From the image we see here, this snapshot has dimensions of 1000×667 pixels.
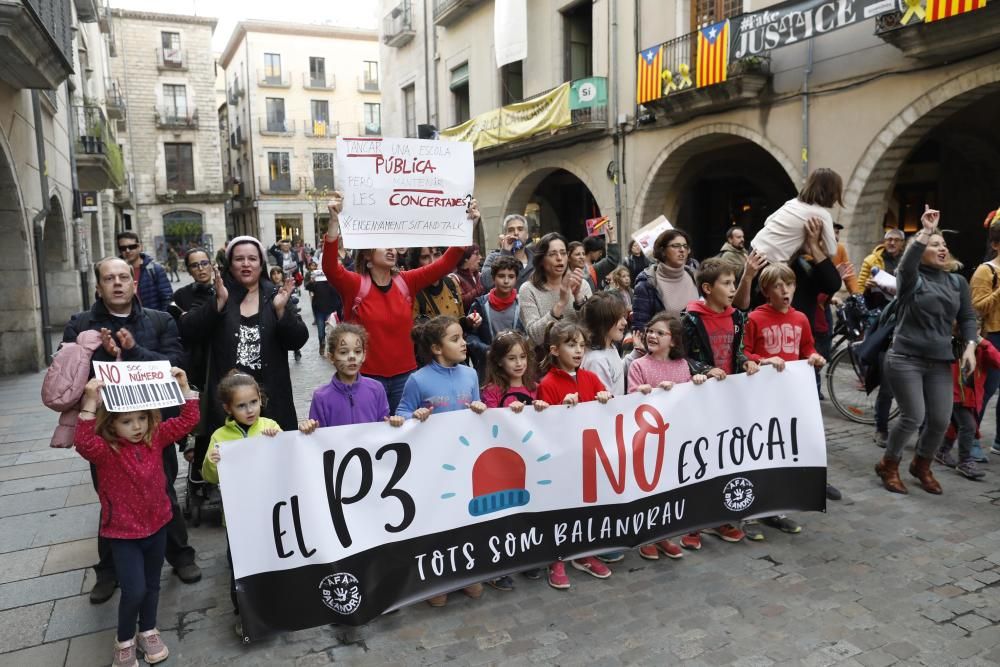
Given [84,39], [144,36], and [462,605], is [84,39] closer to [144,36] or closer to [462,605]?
[462,605]

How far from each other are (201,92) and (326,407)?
44.4 meters

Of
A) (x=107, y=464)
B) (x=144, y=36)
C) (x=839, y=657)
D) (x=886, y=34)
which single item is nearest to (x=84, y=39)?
(x=886, y=34)

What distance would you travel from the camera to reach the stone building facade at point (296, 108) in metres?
45.8

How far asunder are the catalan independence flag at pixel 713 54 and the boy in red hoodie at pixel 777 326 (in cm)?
847

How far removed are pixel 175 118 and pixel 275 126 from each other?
627cm

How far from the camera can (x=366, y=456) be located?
3.20 m

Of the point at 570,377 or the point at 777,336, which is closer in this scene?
the point at 570,377

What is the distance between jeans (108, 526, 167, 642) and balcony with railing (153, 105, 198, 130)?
44.3 metres

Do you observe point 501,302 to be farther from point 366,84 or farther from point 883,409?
point 366,84

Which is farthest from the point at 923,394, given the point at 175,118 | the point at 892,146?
the point at 175,118

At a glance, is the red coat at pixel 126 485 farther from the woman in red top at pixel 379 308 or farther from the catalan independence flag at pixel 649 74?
the catalan independence flag at pixel 649 74

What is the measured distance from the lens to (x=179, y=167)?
42.8 meters

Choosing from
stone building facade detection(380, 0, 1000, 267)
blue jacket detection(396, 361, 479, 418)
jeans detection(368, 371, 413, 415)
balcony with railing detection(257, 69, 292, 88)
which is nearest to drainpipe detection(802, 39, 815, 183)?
stone building facade detection(380, 0, 1000, 267)

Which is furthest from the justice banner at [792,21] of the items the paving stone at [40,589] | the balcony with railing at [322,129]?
the balcony with railing at [322,129]
